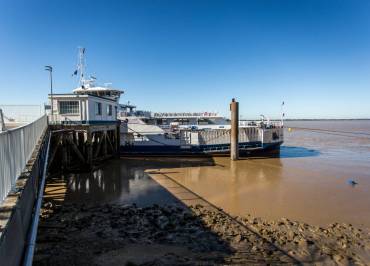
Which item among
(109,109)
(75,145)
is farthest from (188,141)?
(75,145)

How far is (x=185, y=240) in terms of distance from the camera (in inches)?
A: 276

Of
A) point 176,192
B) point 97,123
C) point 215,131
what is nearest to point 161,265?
point 176,192

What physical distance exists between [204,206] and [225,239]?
307cm

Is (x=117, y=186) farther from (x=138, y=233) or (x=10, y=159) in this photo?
(x=10, y=159)

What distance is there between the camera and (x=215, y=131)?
78.0ft

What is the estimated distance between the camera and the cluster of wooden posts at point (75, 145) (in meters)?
15.9

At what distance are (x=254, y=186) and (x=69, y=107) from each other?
43.5 feet

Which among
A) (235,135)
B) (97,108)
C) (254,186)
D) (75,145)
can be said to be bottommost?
(254,186)

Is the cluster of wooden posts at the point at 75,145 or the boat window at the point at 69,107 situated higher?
the boat window at the point at 69,107

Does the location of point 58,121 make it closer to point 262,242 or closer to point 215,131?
point 215,131

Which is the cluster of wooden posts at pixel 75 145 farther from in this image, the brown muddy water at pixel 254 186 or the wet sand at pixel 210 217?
the wet sand at pixel 210 217

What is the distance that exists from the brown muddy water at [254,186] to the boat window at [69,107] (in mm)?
4455

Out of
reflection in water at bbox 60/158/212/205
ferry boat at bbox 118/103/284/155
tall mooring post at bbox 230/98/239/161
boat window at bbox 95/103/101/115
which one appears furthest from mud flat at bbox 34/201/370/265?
ferry boat at bbox 118/103/284/155

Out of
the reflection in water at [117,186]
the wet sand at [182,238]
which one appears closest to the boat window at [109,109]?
the reflection in water at [117,186]
